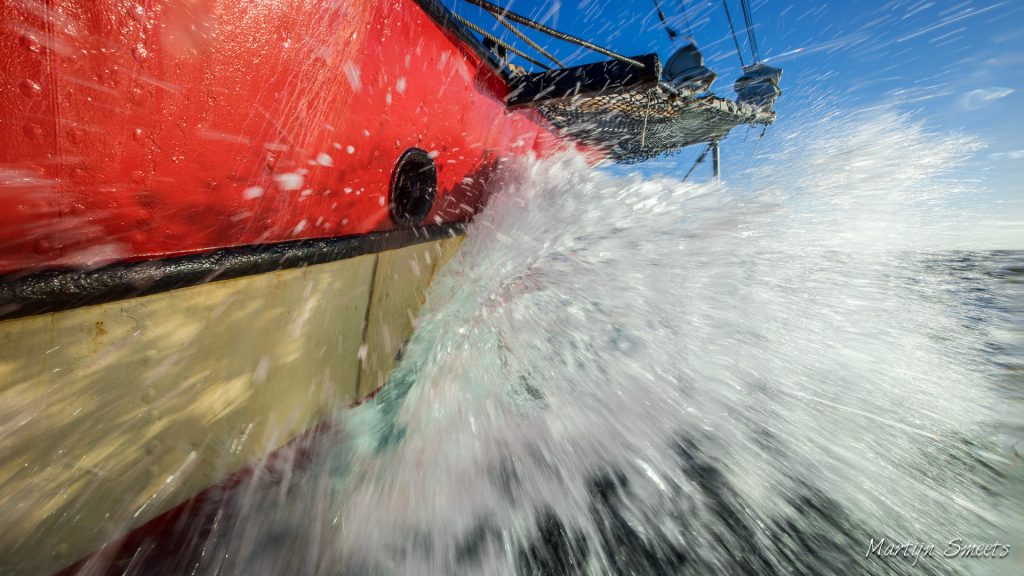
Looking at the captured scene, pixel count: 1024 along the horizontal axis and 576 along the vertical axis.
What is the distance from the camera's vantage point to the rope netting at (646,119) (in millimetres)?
3478

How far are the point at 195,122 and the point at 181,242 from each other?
0.38 metres

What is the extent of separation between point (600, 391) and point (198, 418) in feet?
6.24

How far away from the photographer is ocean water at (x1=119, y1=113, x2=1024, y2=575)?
4.54 ft

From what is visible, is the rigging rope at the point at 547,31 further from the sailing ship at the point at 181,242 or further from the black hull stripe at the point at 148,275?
the black hull stripe at the point at 148,275

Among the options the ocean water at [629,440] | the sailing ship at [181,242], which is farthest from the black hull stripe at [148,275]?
the ocean water at [629,440]

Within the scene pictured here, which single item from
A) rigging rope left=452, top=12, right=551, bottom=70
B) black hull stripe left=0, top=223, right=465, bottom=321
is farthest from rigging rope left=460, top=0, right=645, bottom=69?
black hull stripe left=0, top=223, right=465, bottom=321

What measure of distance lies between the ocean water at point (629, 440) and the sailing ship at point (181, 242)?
0.31m

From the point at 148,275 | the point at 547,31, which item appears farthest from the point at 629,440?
the point at 547,31

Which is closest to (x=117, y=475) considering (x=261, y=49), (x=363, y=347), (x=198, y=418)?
(x=198, y=418)

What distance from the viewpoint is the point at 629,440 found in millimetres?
1911

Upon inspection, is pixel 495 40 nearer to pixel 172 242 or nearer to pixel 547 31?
pixel 547 31

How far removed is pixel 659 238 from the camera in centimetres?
405

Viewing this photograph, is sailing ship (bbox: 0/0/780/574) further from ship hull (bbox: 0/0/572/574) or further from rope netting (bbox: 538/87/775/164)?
rope netting (bbox: 538/87/775/164)

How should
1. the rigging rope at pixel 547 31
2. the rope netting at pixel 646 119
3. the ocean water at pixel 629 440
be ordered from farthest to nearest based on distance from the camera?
the rope netting at pixel 646 119, the rigging rope at pixel 547 31, the ocean water at pixel 629 440
